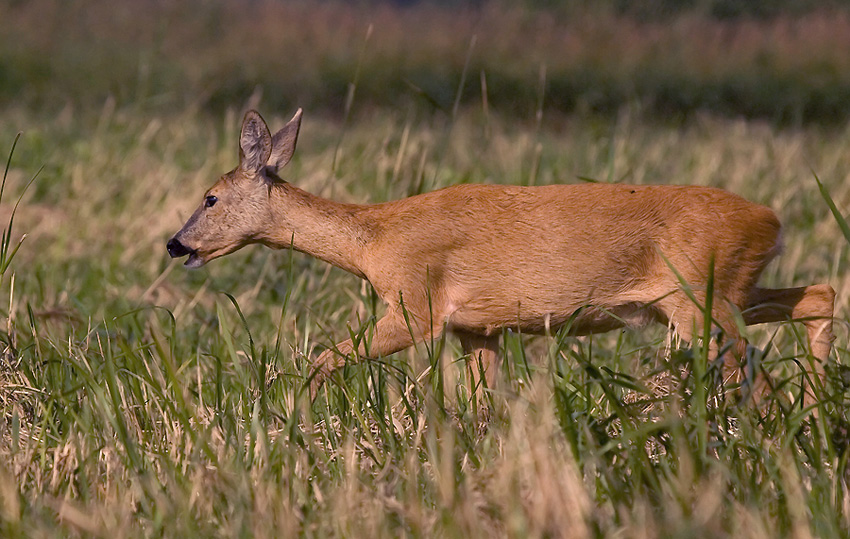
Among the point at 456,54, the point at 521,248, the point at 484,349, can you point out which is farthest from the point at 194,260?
the point at 456,54

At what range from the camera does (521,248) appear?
436cm

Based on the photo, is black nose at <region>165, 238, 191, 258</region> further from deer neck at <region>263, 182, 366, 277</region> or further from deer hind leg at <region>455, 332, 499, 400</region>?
deer hind leg at <region>455, 332, 499, 400</region>

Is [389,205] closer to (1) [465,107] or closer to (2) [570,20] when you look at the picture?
(1) [465,107]

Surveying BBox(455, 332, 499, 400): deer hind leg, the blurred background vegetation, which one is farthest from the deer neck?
the blurred background vegetation

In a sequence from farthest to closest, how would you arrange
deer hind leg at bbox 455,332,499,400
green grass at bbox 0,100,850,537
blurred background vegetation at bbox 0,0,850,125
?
1. blurred background vegetation at bbox 0,0,850,125
2. deer hind leg at bbox 455,332,499,400
3. green grass at bbox 0,100,850,537

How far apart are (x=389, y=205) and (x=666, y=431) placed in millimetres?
1713

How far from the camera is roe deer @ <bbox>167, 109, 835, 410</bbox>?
14.1ft

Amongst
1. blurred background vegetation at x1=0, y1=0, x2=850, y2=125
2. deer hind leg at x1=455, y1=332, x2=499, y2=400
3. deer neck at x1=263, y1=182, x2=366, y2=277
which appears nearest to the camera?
deer neck at x1=263, y1=182, x2=366, y2=277

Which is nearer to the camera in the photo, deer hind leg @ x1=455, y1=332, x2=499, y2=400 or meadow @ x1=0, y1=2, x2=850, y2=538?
meadow @ x1=0, y1=2, x2=850, y2=538

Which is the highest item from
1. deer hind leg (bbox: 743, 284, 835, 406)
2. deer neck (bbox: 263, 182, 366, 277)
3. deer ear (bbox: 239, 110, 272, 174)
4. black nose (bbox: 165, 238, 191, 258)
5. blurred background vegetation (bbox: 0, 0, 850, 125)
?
blurred background vegetation (bbox: 0, 0, 850, 125)

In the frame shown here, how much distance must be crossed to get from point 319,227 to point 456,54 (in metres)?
13.5

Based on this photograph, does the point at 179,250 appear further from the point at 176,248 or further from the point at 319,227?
the point at 319,227

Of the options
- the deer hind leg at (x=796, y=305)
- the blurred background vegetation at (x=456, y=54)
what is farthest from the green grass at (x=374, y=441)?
the blurred background vegetation at (x=456, y=54)

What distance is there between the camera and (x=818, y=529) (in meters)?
2.67
